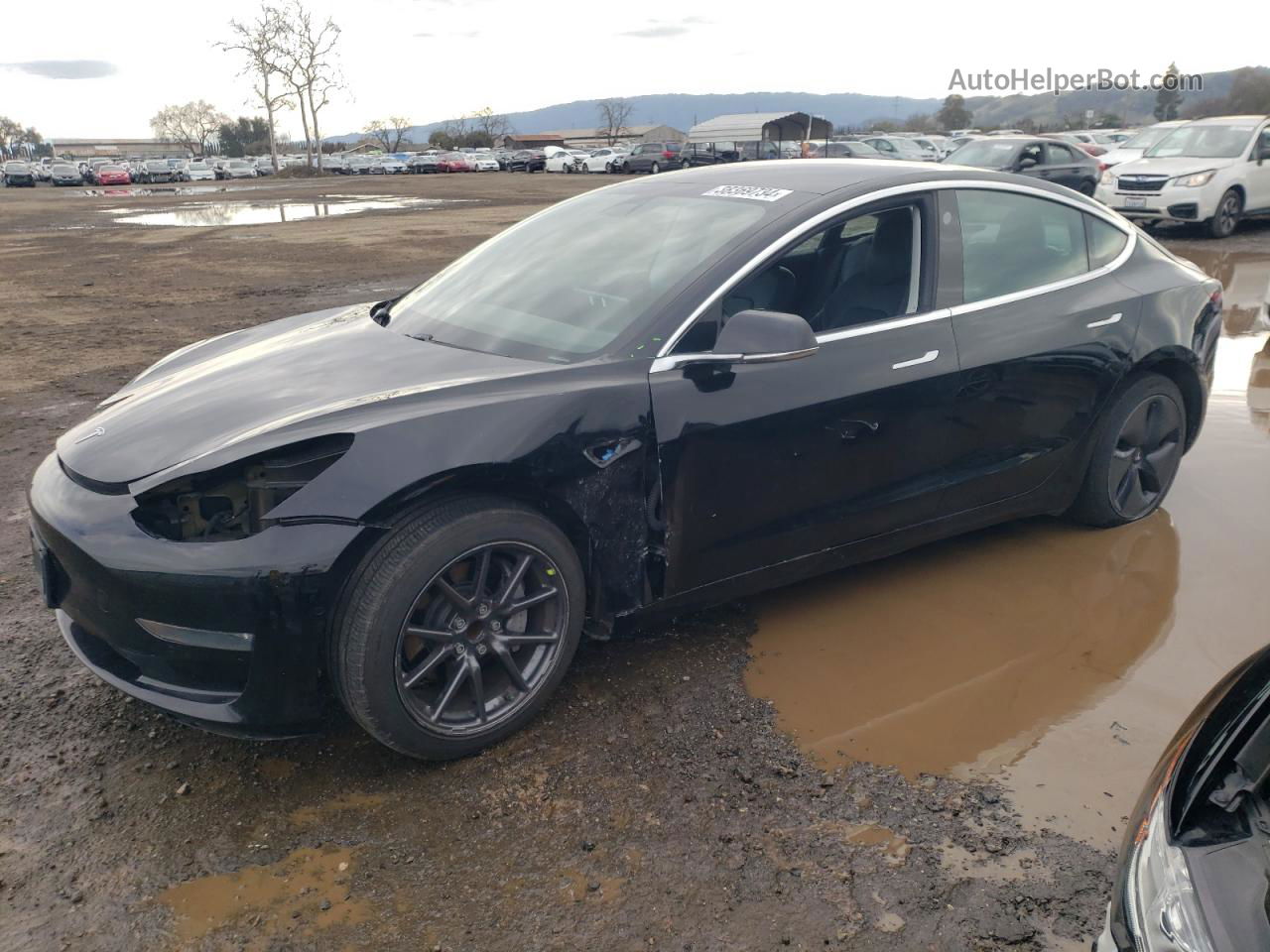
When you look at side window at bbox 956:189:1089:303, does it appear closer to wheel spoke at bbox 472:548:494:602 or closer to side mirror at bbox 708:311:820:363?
side mirror at bbox 708:311:820:363

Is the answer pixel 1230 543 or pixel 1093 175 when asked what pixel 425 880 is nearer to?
pixel 1230 543

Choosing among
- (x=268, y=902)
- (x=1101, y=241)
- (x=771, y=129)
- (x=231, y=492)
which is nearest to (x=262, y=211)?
(x=771, y=129)

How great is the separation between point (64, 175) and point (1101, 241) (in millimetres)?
63840

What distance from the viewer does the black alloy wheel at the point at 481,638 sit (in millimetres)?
2768

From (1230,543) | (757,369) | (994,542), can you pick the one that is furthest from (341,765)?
(1230,543)

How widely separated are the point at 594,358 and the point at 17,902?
211 cm

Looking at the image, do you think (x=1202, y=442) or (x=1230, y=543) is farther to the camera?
(x=1202, y=442)

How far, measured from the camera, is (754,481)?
3248 millimetres

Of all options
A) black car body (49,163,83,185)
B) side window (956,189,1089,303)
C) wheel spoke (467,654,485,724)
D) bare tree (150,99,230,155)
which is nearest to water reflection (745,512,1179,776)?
wheel spoke (467,654,485,724)

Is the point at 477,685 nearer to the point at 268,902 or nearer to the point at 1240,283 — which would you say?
the point at 268,902

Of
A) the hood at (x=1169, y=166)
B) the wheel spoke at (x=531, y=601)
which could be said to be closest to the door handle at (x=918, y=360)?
the wheel spoke at (x=531, y=601)

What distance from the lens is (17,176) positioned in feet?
178

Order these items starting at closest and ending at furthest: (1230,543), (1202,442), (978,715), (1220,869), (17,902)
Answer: (1220,869), (17,902), (978,715), (1230,543), (1202,442)

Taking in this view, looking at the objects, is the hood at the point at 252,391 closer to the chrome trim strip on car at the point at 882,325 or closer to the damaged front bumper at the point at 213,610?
the damaged front bumper at the point at 213,610
